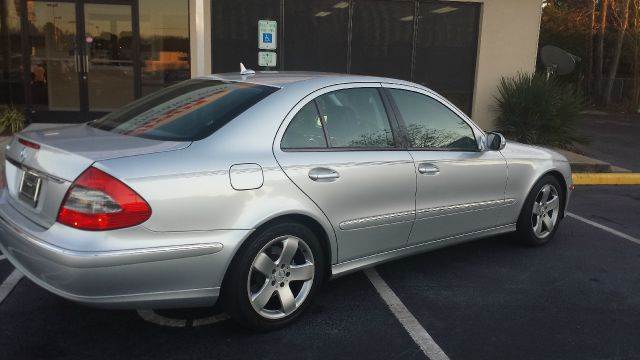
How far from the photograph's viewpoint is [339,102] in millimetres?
3924

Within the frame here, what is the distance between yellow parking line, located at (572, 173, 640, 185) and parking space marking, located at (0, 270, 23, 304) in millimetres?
7512

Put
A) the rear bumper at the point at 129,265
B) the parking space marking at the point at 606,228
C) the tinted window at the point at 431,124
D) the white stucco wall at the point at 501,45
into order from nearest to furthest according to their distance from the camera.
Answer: the rear bumper at the point at 129,265 → the tinted window at the point at 431,124 → the parking space marking at the point at 606,228 → the white stucco wall at the point at 501,45

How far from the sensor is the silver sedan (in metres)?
2.92

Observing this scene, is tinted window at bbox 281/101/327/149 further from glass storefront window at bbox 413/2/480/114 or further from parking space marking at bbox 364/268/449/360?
glass storefront window at bbox 413/2/480/114

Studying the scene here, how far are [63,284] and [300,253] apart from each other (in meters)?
1.34

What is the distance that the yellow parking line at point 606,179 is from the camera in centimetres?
884

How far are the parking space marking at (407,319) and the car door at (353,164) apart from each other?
37cm

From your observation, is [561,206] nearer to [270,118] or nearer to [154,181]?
[270,118]

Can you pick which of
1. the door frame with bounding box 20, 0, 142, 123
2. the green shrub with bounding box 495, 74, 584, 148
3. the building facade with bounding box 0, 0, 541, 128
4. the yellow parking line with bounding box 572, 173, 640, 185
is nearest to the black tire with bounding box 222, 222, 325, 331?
the yellow parking line with bounding box 572, 173, 640, 185

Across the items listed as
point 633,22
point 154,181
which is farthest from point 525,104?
point 633,22

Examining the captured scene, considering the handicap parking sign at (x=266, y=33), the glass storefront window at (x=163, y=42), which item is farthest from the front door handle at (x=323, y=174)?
the glass storefront window at (x=163, y=42)

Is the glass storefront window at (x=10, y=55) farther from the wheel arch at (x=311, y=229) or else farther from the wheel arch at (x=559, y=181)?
the wheel arch at (x=559, y=181)

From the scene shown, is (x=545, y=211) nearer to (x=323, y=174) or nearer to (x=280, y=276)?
(x=323, y=174)

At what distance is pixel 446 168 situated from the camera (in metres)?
4.32
